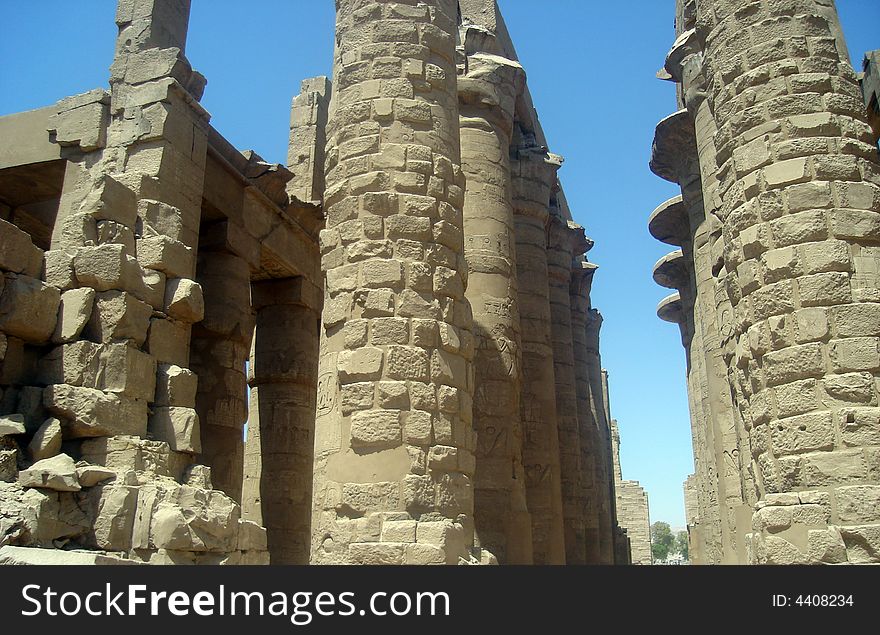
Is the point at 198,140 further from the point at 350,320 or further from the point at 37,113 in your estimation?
the point at 350,320

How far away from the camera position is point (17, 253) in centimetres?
743

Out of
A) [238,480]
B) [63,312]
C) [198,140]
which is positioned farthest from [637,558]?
[63,312]

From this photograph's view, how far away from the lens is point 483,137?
12.5 meters

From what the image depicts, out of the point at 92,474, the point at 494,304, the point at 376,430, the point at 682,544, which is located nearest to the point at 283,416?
the point at 494,304

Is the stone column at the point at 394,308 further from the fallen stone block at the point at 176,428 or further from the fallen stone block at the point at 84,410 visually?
the fallen stone block at the point at 84,410

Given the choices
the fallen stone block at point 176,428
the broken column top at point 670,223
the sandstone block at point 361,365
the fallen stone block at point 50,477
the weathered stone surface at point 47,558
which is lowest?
the weathered stone surface at point 47,558

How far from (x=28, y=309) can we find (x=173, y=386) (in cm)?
163

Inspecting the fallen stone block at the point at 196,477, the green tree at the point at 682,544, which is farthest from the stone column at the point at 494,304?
the green tree at the point at 682,544

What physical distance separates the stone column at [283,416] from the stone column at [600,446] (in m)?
7.42

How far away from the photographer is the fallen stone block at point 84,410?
721 cm

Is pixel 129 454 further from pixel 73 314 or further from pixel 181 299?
pixel 181 299

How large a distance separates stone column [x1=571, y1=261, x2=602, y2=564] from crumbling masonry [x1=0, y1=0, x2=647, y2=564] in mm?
4172
